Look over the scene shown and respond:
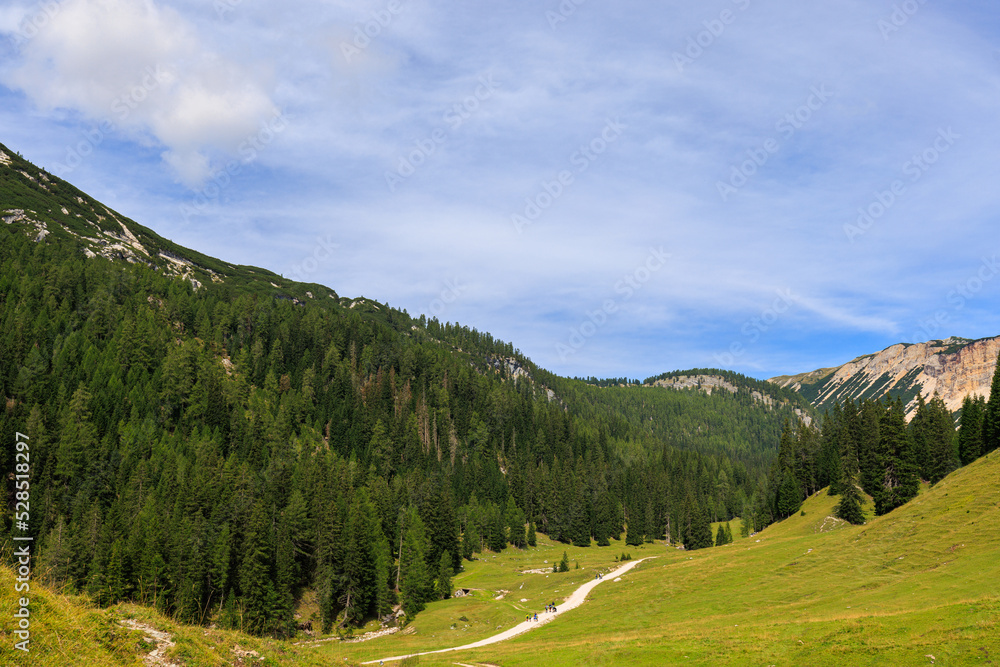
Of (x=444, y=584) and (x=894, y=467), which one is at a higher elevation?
(x=894, y=467)

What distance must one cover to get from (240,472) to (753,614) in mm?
94725

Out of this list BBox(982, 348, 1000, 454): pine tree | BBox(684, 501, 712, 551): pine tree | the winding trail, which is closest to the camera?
the winding trail

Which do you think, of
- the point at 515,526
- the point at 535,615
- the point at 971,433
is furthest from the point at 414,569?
the point at 971,433

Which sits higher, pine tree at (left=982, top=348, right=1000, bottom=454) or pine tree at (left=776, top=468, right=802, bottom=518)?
pine tree at (left=982, top=348, right=1000, bottom=454)

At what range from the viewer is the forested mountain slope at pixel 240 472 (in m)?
83.6

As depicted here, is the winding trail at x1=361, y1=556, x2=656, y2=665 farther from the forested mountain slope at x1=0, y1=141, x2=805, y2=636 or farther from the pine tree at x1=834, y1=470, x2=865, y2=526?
the pine tree at x1=834, y1=470, x2=865, y2=526

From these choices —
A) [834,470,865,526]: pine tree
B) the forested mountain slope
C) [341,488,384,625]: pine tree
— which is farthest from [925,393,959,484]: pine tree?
[341,488,384,625]: pine tree

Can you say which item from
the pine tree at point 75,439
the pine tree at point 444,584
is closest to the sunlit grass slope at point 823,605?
the pine tree at point 444,584

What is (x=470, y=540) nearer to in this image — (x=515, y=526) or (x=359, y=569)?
(x=515, y=526)

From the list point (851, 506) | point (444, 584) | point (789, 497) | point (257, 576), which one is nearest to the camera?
point (257, 576)

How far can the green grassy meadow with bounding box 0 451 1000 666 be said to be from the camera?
20.1 metres

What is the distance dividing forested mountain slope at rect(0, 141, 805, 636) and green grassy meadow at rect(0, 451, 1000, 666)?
20.7ft

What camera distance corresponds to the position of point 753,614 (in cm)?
4969

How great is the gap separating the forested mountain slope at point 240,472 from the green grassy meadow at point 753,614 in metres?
6.30
